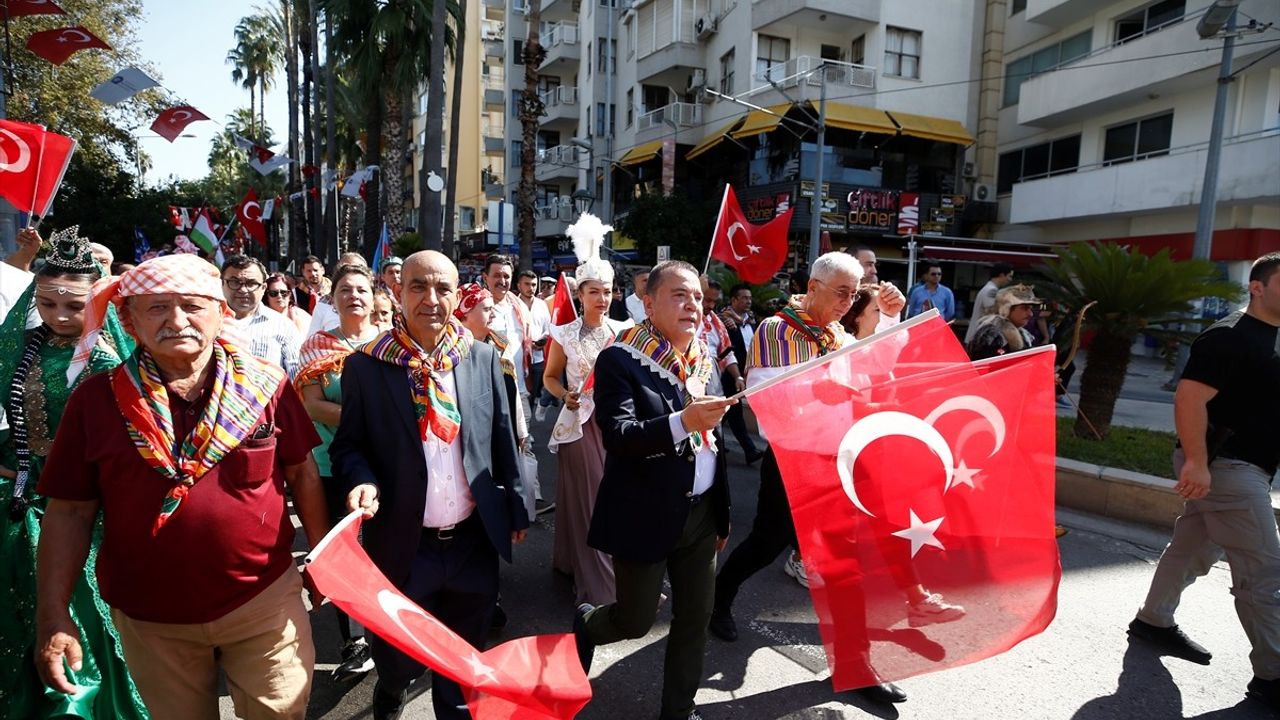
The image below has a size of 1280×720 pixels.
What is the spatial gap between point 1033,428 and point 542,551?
3.46 m

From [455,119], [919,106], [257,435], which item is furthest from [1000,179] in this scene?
[257,435]

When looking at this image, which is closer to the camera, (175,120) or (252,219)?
(175,120)

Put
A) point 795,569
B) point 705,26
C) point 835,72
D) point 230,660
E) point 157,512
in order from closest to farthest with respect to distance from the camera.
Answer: point 157,512 → point 230,660 → point 795,569 → point 835,72 → point 705,26

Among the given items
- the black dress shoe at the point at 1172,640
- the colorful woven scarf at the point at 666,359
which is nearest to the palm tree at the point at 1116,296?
the black dress shoe at the point at 1172,640

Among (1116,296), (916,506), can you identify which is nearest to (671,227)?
(1116,296)

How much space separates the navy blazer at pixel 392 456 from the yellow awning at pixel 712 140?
25.8 m

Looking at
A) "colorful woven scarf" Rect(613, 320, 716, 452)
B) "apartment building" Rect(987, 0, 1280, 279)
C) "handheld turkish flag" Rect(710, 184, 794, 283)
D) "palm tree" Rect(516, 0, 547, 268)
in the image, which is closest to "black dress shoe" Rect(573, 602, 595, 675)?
"colorful woven scarf" Rect(613, 320, 716, 452)

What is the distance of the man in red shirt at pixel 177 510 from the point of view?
2.09 m

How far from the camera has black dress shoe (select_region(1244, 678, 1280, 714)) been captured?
328cm

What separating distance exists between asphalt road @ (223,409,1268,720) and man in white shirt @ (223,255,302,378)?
1.72 metres

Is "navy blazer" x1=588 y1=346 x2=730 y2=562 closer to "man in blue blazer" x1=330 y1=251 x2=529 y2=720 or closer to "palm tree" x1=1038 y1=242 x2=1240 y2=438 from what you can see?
"man in blue blazer" x1=330 y1=251 x2=529 y2=720

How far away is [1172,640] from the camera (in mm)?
3822

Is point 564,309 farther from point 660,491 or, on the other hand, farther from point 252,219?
point 252,219

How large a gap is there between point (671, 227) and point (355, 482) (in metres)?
24.6
